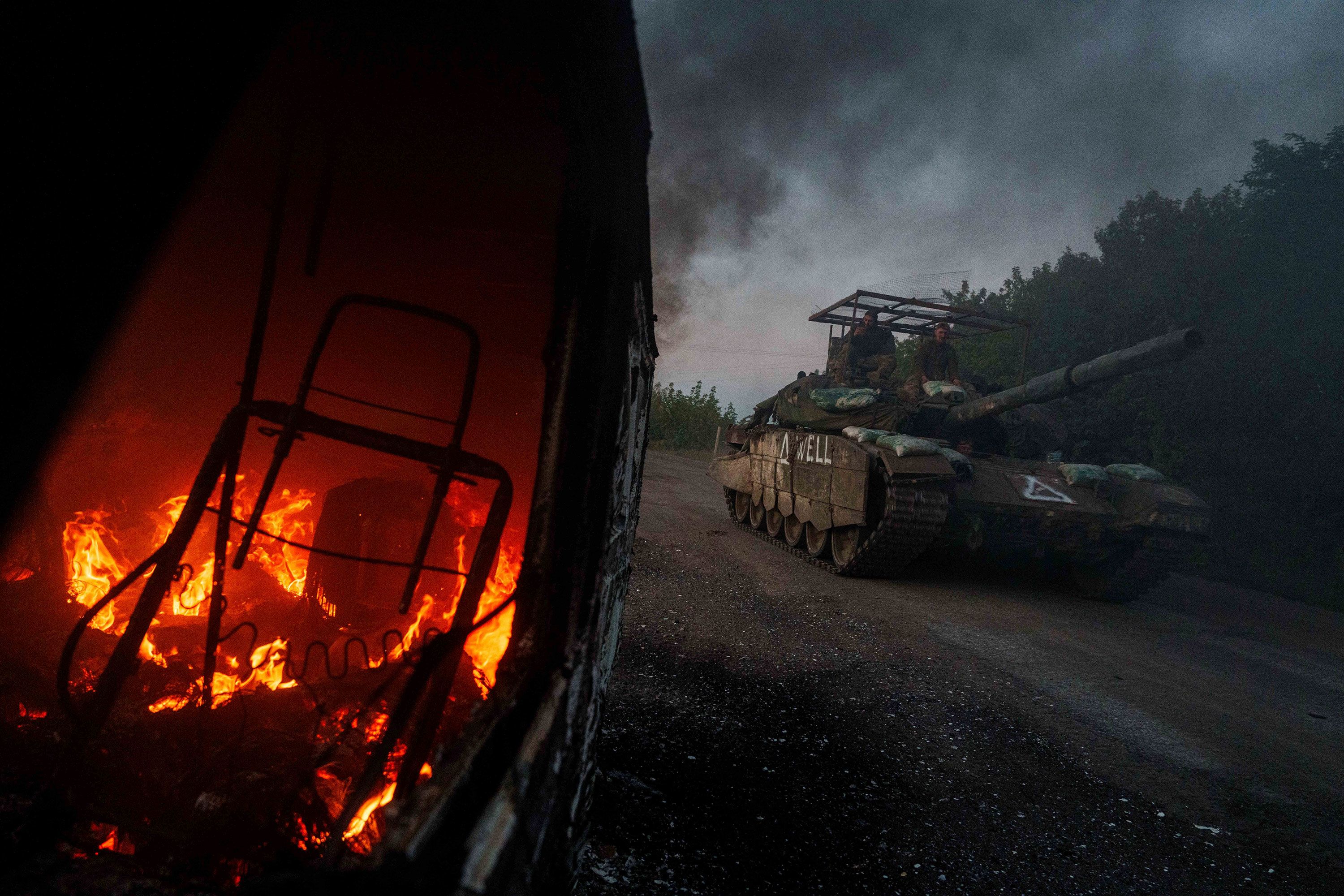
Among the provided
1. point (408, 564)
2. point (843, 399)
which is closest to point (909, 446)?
point (843, 399)

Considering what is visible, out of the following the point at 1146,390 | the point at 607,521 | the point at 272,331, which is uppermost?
the point at 1146,390

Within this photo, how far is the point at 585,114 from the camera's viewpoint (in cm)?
152

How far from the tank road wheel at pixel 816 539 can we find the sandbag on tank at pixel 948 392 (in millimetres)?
2308

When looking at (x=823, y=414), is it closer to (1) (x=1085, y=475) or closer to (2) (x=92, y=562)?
(1) (x=1085, y=475)

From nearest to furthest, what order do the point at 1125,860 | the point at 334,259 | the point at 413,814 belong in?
the point at 413,814 < the point at 1125,860 < the point at 334,259

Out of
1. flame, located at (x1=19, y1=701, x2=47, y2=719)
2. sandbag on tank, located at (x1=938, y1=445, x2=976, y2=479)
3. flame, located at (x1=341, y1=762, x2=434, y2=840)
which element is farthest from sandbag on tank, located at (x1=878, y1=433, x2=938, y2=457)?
flame, located at (x1=19, y1=701, x2=47, y2=719)

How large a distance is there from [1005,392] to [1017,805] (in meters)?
6.04

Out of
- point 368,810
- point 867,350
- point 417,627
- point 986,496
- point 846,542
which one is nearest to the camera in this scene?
point 368,810

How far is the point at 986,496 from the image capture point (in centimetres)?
685

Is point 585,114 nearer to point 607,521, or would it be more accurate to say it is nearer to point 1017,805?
point 607,521

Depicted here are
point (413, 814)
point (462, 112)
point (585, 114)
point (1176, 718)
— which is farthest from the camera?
point (1176, 718)

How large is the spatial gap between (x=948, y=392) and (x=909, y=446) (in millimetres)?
2084

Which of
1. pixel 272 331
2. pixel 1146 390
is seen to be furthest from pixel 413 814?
pixel 1146 390

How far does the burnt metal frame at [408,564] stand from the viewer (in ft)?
5.40
